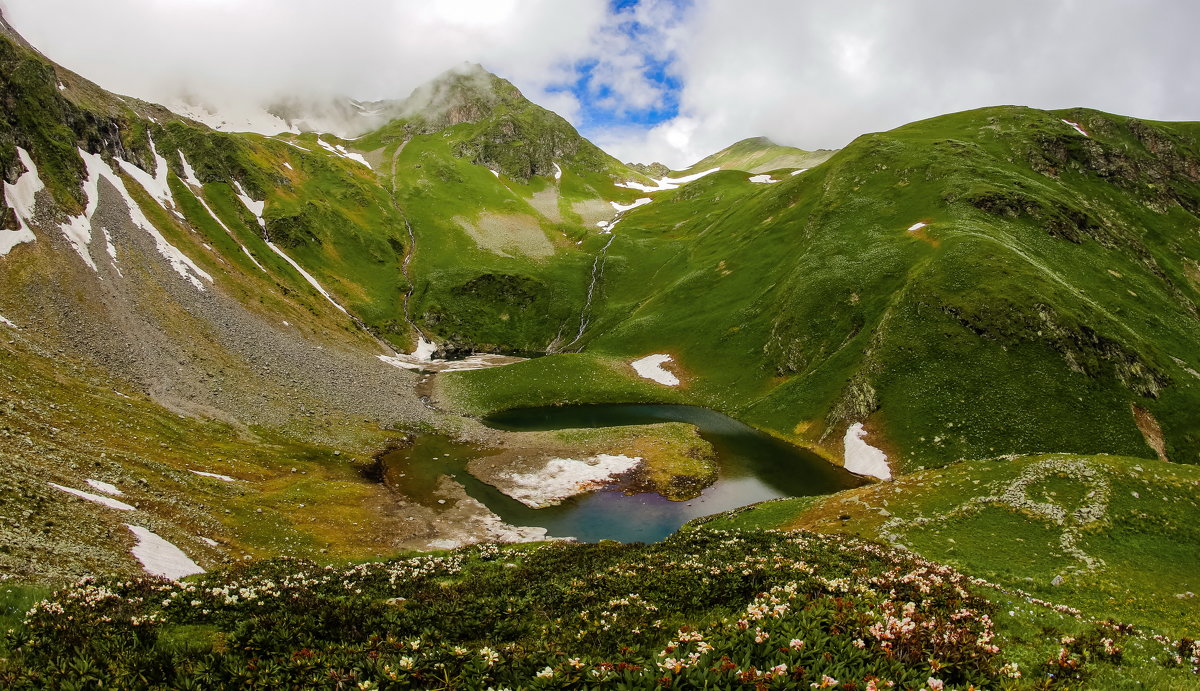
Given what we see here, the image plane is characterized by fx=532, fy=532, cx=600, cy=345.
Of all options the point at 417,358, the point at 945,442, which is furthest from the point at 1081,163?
the point at 417,358

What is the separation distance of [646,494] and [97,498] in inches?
1631

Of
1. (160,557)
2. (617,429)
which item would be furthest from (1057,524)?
(160,557)

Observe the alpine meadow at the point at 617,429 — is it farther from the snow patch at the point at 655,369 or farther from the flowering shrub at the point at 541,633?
the snow patch at the point at 655,369

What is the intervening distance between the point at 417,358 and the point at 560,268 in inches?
2219

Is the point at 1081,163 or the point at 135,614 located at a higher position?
the point at 1081,163

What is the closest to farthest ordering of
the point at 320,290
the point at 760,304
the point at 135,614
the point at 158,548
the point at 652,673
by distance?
the point at 652,673 < the point at 135,614 < the point at 158,548 < the point at 760,304 < the point at 320,290

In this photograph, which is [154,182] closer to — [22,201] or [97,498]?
[22,201]

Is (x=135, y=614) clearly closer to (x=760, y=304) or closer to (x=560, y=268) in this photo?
(x=760, y=304)

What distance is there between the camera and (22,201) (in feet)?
250

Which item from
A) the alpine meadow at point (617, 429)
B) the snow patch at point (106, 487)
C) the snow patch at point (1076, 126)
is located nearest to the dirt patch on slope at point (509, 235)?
the alpine meadow at point (617, 429)

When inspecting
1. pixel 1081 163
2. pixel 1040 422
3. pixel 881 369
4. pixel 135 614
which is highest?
pixel 1081 163

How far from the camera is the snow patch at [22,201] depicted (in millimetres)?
69125

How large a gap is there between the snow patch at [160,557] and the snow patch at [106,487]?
5122 millimetres

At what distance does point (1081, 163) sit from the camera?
115 meters
